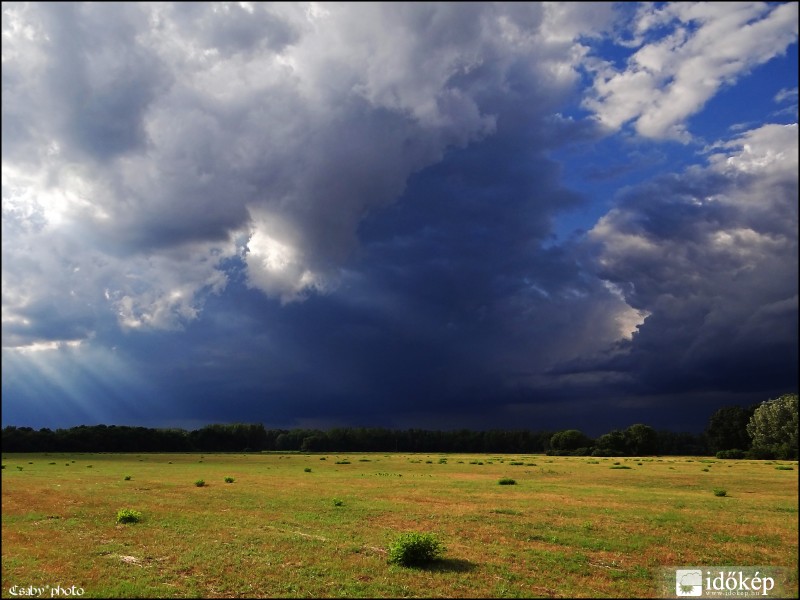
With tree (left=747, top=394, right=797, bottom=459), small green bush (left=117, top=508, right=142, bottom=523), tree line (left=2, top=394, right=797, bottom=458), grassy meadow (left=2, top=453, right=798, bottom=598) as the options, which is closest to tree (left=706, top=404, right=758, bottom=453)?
tree line (left=2, top=394, right=797, bottom=458)

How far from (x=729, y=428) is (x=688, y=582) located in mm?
169446

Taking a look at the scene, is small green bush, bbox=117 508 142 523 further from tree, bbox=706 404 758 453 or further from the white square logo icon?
tree, bbox=706 404 758 453

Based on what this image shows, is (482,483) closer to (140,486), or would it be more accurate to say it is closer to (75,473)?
(140,486)

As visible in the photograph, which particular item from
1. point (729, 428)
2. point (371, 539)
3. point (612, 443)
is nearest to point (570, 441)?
point (612, 443)

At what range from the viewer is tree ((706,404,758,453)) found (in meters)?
153

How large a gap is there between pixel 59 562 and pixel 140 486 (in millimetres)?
31756

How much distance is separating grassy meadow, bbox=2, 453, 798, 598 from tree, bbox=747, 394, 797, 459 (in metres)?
86.8

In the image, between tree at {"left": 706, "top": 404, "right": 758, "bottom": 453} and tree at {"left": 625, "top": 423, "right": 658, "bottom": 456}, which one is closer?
tree at {"left": 706, "top": 404, "right": 758, "bottom": 453}

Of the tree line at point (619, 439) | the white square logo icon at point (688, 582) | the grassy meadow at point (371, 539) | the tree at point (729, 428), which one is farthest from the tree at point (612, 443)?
the white square logo icon at point (688, 582)

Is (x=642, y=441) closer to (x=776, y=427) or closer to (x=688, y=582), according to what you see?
(x=776, y=427)

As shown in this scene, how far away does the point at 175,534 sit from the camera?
1014 inches

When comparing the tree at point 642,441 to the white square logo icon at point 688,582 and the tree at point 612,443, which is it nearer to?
the tree at point 612,443

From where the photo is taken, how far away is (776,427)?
121 m


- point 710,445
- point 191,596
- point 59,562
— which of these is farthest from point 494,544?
point 710,445
